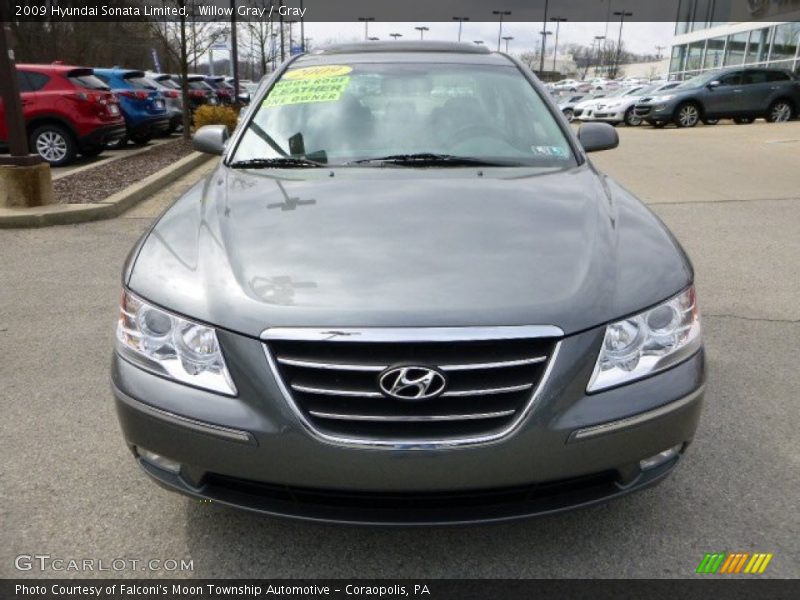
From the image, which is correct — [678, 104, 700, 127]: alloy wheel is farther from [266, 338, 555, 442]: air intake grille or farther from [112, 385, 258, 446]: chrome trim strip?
[112, 385, 258, 446]: chrome trim strip

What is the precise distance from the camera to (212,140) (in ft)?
12.6

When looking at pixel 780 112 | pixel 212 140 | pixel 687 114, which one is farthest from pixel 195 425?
pixel 780 112

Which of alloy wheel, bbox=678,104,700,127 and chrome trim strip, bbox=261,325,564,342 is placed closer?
chrome trim strip, bbox=261,325,564,342

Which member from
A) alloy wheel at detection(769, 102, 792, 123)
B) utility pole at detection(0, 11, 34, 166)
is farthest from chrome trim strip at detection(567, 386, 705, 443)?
alloy wheel at detection(769, 102, 792, 123)

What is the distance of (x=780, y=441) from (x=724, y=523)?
30.6 inches

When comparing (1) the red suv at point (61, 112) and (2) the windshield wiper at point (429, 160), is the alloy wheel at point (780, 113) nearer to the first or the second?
(1) the red suv at point (61, 112)

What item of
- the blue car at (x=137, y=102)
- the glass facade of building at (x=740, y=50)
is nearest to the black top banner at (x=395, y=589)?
the blue car at (x=137, y=102)

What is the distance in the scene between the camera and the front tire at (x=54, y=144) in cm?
1145

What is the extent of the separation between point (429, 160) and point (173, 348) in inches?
60.2

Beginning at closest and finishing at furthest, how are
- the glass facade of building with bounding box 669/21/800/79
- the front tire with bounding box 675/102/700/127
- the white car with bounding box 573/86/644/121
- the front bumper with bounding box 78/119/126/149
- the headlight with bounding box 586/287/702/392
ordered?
the headlight with bounding box 586/287/702/392
the front bumper with bounding box 78/119/126/149
the front tire with bounding box 675/102/700/127
the white car with bounding box 573/86/644/121
the glass facade of building with bounding box 669/21/800/79

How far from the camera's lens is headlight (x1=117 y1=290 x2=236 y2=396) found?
199cm

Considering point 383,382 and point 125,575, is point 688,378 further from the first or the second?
point 125,575

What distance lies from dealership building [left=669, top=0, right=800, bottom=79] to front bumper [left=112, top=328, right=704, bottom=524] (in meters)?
31.0

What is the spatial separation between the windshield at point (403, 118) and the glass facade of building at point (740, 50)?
1153 inches
